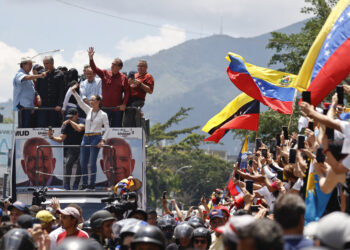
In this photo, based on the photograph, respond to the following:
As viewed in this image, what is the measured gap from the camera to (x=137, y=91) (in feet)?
54.0

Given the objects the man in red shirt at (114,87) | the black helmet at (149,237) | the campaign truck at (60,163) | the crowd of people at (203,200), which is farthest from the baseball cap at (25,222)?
the man in red shirt at (114,87)

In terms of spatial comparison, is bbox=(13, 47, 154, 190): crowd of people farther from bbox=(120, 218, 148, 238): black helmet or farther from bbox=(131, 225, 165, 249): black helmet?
bbox=(131, 225, 165, 249): black helmet

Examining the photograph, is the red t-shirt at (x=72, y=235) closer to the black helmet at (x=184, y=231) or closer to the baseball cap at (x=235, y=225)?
the black helmet at (x=184, y=231)

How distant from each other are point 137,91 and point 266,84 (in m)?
2.51

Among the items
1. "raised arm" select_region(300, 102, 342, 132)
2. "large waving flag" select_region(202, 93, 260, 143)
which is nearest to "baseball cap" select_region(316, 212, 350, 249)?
"raised arm" select_region(300, 102, 342, 132)

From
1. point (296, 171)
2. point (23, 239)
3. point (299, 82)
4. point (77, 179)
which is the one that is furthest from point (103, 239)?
point (77, 179)

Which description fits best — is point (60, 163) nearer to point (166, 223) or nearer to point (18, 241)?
point (166, 223)

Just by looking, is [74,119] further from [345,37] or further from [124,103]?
[345,37]

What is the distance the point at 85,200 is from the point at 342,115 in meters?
6.56

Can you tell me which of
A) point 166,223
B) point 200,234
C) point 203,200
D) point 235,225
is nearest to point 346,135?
point 200,234

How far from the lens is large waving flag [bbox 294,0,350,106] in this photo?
33.4 feet

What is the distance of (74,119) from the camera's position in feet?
51.0

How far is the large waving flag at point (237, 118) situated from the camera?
57.9 ft

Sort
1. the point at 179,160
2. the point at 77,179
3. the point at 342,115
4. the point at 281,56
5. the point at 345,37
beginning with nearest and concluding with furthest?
1. the point at 342,115
2. the point at 345,37
3. the point at 77,179
4. the point at 281,56
5. the point at 179,160
